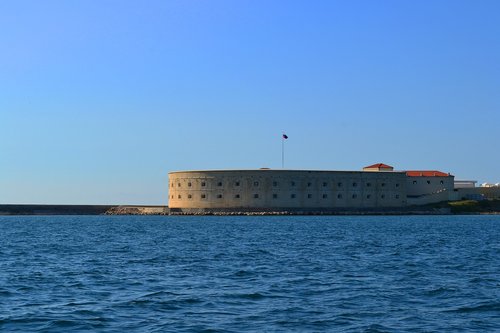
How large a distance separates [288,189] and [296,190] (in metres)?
1.13

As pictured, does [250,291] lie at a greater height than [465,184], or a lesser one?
lesser

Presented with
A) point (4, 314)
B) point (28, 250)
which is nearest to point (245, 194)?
point (28, 250)

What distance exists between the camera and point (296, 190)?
99.8m

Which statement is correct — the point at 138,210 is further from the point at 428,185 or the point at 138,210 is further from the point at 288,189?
the point at 428,185

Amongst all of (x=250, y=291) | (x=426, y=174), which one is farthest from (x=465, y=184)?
(x=250, y=291)

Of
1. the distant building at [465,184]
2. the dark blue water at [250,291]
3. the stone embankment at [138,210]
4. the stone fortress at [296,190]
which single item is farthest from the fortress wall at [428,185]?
the dark blue water at [250,291]

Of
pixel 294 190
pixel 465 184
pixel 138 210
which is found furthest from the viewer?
pixel 465 184

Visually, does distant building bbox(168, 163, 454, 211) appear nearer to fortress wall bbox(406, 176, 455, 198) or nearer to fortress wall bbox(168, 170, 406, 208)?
fortress wall bbox(168, 170, 406, 208)

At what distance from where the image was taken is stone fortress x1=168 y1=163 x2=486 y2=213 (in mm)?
99062

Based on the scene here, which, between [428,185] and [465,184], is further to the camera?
[465,184]

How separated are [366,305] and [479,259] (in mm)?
13377

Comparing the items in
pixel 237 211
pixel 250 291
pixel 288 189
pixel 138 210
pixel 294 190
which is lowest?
pixel 250 291

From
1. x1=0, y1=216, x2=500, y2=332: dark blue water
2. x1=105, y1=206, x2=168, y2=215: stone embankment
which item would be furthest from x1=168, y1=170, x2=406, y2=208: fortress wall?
x1=0, y1=216, x2=500, y2=332: dark blue water

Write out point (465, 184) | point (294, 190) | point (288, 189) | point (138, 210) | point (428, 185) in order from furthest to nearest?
point (465, 184) < point (138, 210) < point (428, 185) < point (294, 190) < point (288, 189)
